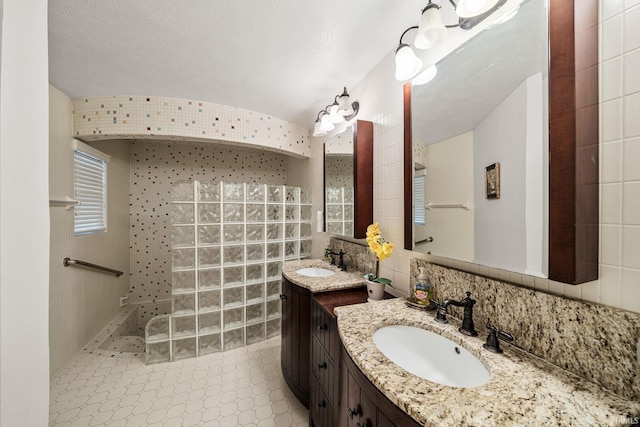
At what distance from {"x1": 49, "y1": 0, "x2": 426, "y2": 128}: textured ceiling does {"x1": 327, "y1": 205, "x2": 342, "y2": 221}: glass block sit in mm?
962

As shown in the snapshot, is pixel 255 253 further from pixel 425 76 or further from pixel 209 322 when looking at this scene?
pixel 425 76

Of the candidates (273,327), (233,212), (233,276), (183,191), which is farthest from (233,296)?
(183,191)

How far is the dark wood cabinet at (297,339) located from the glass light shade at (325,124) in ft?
4.10

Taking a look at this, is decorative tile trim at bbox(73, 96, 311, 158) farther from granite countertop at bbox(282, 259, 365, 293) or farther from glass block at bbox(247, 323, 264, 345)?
glass block at bbox(247, 323, 264, 345)

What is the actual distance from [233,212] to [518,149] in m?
1.99

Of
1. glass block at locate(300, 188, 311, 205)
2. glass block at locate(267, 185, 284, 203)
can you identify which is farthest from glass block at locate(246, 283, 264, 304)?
glass block at locate(300, 188, 311, 205)

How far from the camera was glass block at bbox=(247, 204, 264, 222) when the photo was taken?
2133 millimetres

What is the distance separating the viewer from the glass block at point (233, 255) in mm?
2057

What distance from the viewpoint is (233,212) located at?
207 centimetres

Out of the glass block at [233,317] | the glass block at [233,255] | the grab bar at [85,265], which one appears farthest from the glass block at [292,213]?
the grab bar at [85,265]

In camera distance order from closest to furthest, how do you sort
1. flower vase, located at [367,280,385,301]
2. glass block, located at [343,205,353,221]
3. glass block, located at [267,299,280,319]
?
flower vase, located at [367,280,385,301] < glass block, located at [343,205,353,221] < glass block, located at [267,299,280,319]

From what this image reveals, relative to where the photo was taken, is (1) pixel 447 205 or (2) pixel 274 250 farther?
(2) pixel 274 250

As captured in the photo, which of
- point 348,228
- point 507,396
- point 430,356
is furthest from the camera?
point 348,228

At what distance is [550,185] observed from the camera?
0.64 metres
